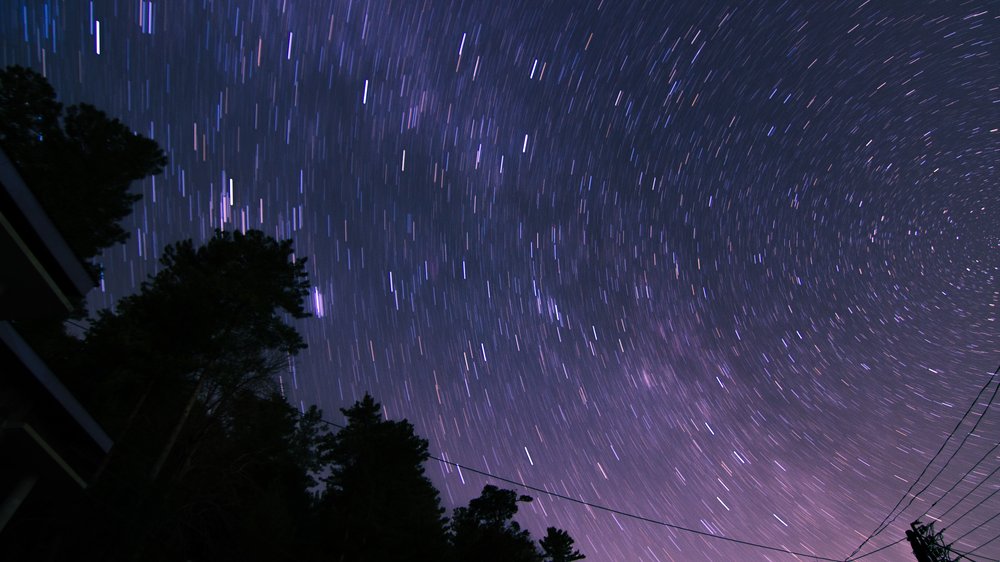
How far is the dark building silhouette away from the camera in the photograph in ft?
24.9

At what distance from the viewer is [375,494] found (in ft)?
72.9

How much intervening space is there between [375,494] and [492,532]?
7957 mm

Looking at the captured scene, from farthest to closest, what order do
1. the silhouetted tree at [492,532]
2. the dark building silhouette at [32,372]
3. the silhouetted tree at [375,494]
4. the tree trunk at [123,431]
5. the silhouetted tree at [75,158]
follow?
the silhouetted tree at [492,532] < the silhouetted tree at [375,494] < the silhouetted tree at [75,158] < the tree trunk at [123,431] < the dark building silhouette at [32,372]

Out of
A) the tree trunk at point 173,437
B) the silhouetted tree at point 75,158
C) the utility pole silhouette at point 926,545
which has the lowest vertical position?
the utility pole silhouette at point 926,545

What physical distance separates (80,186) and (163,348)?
712cm

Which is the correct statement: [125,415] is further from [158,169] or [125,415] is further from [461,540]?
[461,540]

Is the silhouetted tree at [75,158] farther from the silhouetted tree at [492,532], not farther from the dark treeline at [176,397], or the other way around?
the silhouetted tree at [492,532]

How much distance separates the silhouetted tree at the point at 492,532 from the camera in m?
25.8

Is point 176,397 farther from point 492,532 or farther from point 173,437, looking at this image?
point 492,532

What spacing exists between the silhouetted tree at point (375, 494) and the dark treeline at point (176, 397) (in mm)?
84

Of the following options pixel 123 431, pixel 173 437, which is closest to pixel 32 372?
pixel 173 437

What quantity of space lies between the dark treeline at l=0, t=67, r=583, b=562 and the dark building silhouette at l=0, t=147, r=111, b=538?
2.06 metres

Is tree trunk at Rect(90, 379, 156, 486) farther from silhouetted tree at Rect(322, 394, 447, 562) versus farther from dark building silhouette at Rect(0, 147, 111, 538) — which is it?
silhouetted tree at Rect(322, 394, 447, 562)

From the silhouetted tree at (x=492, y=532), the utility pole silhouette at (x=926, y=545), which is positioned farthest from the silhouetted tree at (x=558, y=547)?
the utility pole silhouette at (x=926, y=545)
